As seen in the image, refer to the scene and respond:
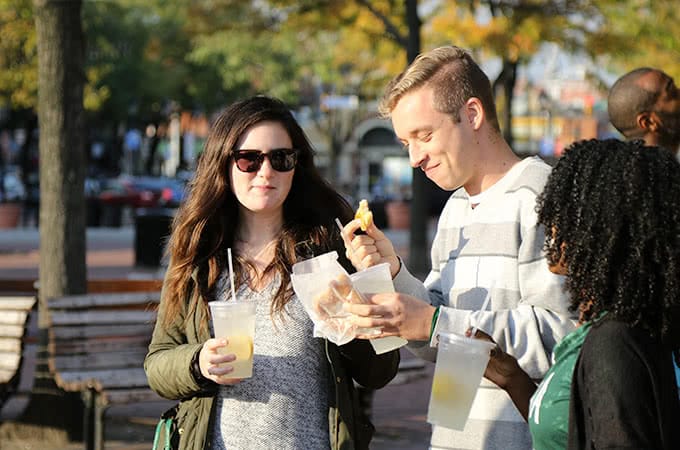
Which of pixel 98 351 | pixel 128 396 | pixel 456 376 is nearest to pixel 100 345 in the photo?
pixel 98 351

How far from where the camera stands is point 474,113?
3.13 meters

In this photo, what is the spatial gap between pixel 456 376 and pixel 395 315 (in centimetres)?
20

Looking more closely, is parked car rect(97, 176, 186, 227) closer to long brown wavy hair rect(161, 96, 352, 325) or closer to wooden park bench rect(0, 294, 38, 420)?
wooden park bench rect(0, 294, 38, 420)

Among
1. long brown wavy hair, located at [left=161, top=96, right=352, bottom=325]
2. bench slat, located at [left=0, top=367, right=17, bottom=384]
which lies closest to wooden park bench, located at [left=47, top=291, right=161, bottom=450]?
bench slat, located at [left=0, top=367, right=17, bottom=384]

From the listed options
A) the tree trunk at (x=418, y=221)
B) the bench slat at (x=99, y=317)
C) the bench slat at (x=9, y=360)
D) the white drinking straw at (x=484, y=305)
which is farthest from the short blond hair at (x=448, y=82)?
the tree trunk at (x=418, y=221)

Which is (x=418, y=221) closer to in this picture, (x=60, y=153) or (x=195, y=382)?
(x=60, y=153)

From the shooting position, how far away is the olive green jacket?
3309mm

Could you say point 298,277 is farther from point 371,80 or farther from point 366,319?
point 371,80

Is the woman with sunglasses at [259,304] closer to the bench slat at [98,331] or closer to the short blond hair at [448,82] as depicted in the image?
the short blond hair at [448,82]

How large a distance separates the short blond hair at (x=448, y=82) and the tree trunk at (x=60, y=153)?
465cm

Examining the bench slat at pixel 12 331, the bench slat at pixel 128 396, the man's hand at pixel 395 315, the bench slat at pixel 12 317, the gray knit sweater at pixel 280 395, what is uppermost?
the man's hand at pixel 395 315

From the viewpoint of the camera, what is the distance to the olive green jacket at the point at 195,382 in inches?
130

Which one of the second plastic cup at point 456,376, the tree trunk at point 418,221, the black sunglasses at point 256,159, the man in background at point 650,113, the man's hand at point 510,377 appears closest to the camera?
the second plastic cup at point 456,376

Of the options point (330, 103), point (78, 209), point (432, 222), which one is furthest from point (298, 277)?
point (330, 103)
